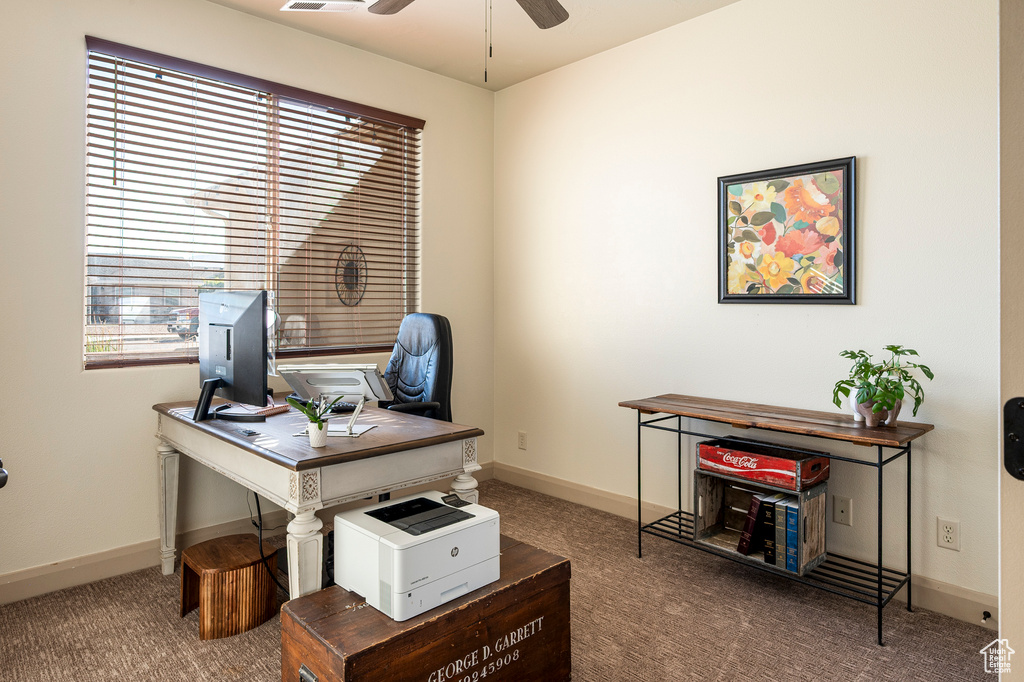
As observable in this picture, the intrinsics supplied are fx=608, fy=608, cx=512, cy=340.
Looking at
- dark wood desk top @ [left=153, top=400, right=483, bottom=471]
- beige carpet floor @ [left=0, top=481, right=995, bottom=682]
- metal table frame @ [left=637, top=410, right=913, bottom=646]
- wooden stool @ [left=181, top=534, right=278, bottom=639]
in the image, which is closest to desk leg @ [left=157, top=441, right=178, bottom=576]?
beige carpet floor @ [left=0, top=481, right=995, bottom=682]

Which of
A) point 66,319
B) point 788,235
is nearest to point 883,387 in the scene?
point 788,235

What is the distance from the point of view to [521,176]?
4.24 metres

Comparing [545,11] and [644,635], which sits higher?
[545,11]

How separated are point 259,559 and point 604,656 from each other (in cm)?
137

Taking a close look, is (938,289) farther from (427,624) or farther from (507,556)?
(427,624)

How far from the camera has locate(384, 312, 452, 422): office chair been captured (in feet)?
10.5

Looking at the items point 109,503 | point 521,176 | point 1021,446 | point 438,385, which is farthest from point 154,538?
point 1021,446

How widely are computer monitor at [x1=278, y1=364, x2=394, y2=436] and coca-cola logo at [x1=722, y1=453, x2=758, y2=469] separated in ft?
5.08

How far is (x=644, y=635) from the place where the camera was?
7.67 feet

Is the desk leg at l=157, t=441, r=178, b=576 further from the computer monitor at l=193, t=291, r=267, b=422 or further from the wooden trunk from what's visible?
the wooden trunk

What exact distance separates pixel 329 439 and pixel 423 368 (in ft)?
4.03

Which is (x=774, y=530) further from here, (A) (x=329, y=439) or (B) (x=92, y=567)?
(B) (x=92, y=567)

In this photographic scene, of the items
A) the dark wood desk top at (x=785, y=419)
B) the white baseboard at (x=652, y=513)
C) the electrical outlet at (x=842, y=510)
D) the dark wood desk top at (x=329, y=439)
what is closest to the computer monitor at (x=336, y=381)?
the dark wood desk top at (x=329, y=439)

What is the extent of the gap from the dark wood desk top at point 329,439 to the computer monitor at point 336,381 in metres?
0.10
